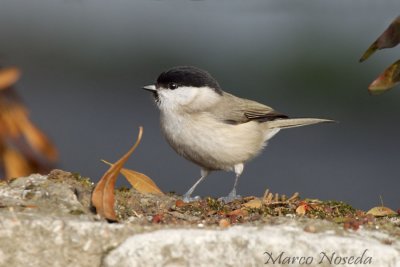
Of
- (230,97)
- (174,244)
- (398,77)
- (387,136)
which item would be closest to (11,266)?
(174,244)

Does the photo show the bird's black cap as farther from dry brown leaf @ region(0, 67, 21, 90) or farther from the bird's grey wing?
dry brown leaf @ region(0, 67, 21, 90)

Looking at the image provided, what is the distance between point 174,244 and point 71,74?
24.3ft

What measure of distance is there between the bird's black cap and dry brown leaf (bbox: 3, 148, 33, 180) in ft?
5.52

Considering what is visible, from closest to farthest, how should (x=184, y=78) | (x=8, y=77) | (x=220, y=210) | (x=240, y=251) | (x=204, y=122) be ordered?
(x=240, y=251) < (x=8, y=77) < (x=220, y=210) < (x=204, y=122) < (x=184, y=78)

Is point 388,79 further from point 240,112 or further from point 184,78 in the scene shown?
point 240,112

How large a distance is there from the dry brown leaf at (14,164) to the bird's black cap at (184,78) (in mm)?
1681

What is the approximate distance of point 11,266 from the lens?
317 cm

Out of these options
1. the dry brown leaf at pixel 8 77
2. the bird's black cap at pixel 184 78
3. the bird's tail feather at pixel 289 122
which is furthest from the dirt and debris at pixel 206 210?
the bird's tail feather at pixel 289 122

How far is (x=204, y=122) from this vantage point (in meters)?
5.13

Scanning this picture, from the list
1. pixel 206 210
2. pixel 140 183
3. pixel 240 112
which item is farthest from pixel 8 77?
pixel 240 112

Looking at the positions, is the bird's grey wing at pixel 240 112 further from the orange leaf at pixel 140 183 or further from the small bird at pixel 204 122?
the orange leaf at pixel 140 183

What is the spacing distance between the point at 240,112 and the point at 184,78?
0.47 metres

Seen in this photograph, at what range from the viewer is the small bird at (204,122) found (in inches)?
199

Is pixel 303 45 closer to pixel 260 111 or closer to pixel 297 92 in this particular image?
pixel 297 92
